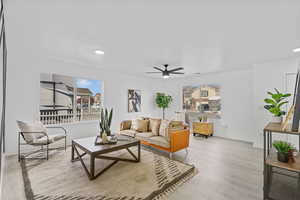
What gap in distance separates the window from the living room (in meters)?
0.04

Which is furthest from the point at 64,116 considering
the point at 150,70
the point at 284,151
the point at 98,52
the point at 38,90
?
the point at 284,151

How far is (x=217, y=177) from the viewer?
2.39m

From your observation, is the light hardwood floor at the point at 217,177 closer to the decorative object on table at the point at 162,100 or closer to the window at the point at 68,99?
→ the window at the point at 68,99

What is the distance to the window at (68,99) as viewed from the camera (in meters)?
3.95

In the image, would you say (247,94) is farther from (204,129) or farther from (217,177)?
(217,177)

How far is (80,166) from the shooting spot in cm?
267

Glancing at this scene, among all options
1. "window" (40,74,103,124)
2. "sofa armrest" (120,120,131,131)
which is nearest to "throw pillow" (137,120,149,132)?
"sofa armrest" (120,120,131,131)

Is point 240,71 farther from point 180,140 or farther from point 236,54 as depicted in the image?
point 180,140

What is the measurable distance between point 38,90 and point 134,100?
11.0 ft

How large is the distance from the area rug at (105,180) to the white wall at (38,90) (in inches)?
46.4

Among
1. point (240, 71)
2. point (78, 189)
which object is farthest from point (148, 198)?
point (240, 71)

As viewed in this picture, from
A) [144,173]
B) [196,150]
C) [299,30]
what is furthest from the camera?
[196,150]

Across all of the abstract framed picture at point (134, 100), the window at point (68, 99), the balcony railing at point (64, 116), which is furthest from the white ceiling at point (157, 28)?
the abstract framed picture at point (134, 100)

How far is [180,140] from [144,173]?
1222 mm
